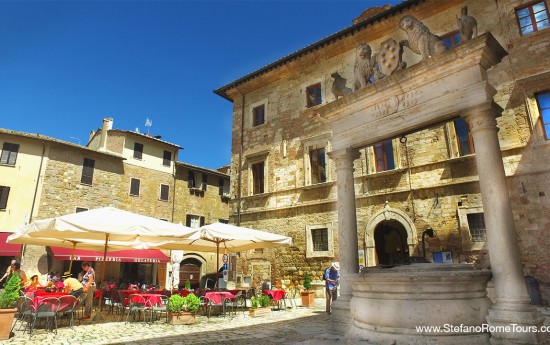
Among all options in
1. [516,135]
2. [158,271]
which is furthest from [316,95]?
[158,271]

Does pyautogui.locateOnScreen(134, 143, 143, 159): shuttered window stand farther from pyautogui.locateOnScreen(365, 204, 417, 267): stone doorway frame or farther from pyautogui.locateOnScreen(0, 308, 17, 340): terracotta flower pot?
pyautogui.locateOnScreen(0, 308, 17, 340): terracotta flower pot

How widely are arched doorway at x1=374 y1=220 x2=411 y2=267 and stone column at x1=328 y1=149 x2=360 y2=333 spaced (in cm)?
741

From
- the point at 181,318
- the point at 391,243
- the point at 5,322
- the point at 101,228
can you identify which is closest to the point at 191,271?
the point at 391,243

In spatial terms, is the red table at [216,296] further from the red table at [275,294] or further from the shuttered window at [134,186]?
the shuttered window at [134,186]

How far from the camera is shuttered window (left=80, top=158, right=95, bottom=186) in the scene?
20656 mm

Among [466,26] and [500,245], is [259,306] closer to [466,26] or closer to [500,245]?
[500,245]

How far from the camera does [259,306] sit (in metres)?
9.70

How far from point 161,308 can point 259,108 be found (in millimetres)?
12187

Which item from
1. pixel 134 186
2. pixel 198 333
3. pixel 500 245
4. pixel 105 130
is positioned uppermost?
pixel 105 130

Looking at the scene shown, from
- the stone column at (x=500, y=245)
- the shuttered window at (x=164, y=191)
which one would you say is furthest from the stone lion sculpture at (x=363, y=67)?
the shuttered window at (x=164, y=191)

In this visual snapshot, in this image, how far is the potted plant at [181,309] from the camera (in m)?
7.78

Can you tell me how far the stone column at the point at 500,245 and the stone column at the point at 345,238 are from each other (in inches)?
85.4

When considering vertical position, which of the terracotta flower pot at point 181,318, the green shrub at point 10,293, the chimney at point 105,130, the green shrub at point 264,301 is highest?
the chimney at point 105,130

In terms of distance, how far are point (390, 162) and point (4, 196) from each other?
753 inches
